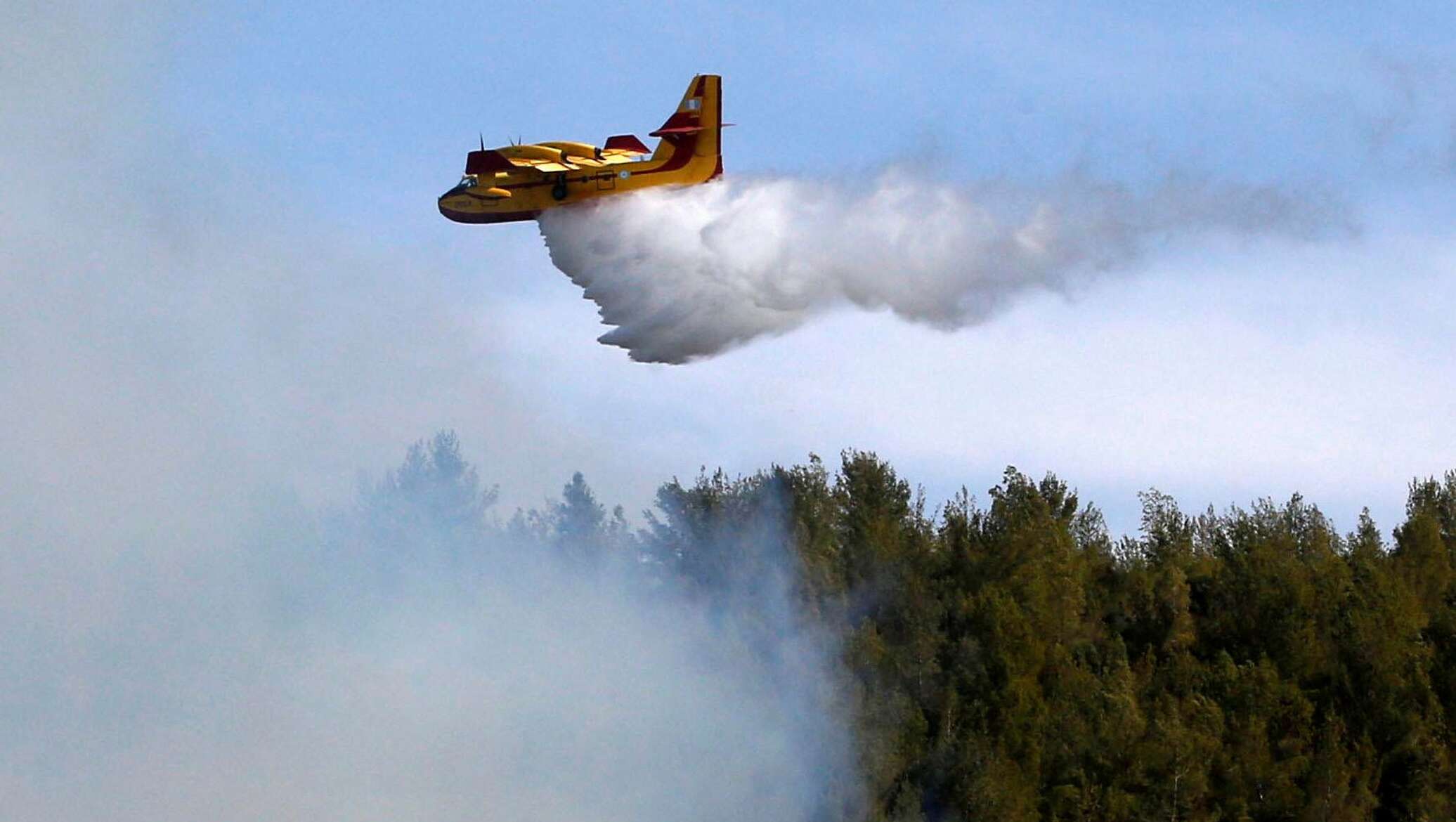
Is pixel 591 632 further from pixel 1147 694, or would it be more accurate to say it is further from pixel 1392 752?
pixel 1392 752

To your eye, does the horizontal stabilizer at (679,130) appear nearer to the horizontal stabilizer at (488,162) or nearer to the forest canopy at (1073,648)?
the horizontal stabilizer at (488,162)

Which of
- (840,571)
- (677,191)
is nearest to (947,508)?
(840,571)

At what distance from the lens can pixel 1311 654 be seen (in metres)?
54.1

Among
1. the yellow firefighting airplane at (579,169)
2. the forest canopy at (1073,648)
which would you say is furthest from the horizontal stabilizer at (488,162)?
the forest canopy at (1073,648)

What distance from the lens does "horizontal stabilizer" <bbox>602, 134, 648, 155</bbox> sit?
44312 millimetres

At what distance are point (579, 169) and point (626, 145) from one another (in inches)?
79.4

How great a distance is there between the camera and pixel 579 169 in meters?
42.8

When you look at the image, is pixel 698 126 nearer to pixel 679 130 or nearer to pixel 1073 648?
pixel 679 130

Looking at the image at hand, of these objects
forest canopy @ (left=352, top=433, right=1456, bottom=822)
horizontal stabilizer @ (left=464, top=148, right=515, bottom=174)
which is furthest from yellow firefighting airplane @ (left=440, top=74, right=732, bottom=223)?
forest canopy @ (left=352, top=433, right=1456, bottom=822)

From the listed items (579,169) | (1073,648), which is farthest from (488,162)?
(1073,648)

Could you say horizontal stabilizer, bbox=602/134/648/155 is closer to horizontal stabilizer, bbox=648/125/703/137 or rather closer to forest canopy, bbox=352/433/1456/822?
horizontal stabilizer, bbox=648/125/703/137

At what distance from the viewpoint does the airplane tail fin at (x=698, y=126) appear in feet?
142

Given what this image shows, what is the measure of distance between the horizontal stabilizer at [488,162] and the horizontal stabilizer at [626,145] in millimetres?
2501

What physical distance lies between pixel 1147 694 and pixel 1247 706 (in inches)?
101
